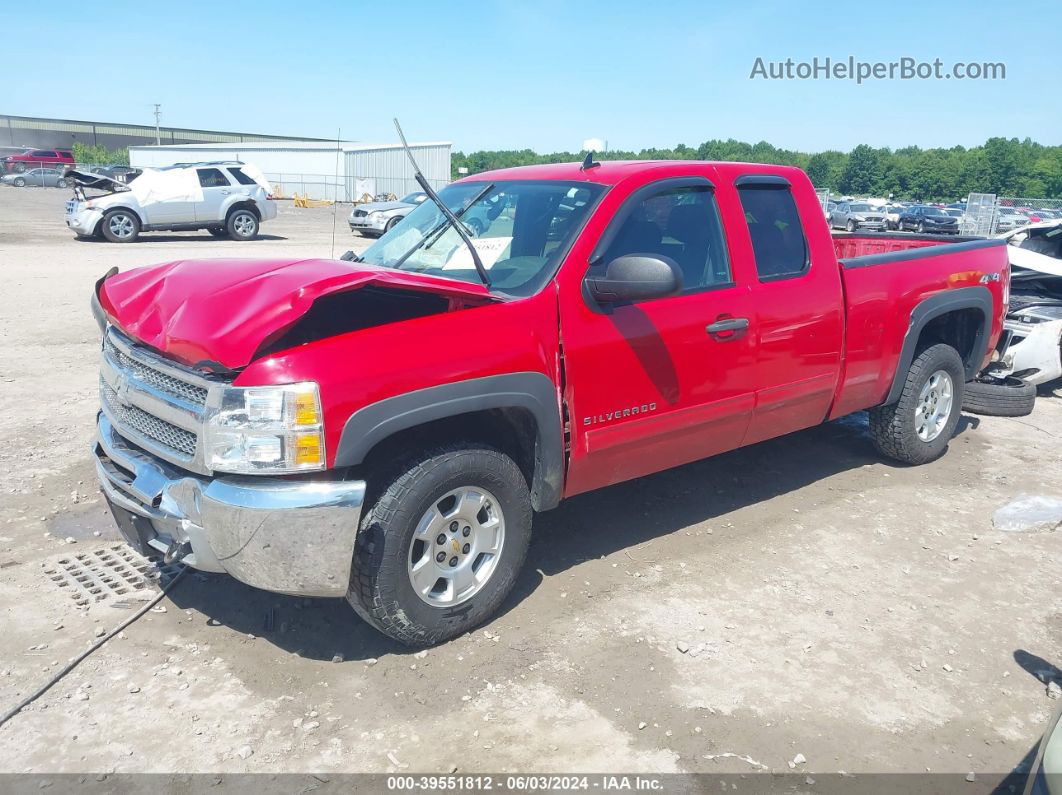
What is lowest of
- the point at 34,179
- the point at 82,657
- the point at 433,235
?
the point at 82,657

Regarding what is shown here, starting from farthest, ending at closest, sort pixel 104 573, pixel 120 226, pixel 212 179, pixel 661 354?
1. pixel 212 179
2. pixel 120 226
3. pixel 104 573
4. pixel 661 354

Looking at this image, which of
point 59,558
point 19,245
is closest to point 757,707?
point 59,558

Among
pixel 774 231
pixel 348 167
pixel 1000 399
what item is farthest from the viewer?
pixel 348 167

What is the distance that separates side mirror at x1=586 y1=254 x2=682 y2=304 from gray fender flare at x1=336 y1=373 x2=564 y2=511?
0.50 metres

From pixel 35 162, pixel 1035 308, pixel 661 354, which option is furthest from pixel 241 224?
pixel 35 162

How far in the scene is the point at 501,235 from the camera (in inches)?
166

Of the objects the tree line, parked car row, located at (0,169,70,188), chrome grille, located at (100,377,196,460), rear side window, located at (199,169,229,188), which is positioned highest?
the tree line

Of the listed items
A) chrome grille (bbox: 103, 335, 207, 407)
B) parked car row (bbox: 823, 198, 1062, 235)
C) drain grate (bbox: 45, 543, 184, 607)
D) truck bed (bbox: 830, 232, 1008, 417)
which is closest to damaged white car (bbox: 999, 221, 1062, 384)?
truck bed (bbox: 830, 232, 1008, 417)

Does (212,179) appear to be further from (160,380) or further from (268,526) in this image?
(268,526)

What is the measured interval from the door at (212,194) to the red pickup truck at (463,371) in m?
17.1

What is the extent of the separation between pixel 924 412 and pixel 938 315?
71 cm

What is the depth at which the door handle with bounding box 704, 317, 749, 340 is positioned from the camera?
4250 mm

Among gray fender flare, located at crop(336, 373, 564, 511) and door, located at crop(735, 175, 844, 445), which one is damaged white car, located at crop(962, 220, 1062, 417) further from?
gray fender flare, located at crop(336, 373, 564, 511)

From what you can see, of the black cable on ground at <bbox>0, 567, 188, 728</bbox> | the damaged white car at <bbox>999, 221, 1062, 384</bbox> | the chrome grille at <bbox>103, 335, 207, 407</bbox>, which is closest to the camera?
the black cable on ground at <bbox>0, 567, 188, 728</bbox>
